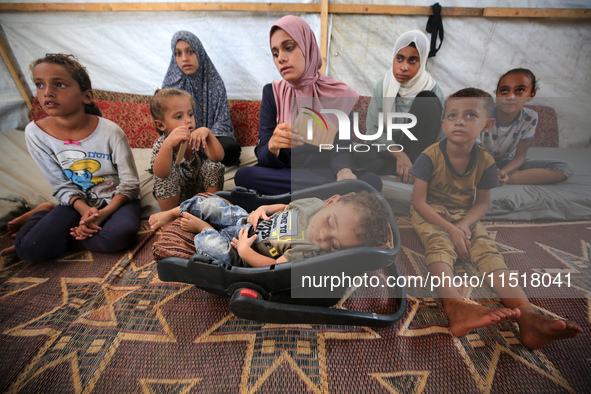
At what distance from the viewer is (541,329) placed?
539mm

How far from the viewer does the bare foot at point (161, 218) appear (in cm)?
90

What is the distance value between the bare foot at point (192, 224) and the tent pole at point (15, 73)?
2017 mm

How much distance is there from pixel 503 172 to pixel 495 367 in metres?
0.49

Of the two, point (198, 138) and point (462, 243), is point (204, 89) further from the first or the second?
point (462, 243)

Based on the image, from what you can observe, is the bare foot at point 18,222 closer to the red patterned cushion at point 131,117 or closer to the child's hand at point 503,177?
the red patterned cushion at point 131,117

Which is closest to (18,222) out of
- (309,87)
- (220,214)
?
(220,214)

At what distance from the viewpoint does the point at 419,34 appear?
33.8 inches

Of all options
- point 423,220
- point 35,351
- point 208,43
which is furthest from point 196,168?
point 208,43

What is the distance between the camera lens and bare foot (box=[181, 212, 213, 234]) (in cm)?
79

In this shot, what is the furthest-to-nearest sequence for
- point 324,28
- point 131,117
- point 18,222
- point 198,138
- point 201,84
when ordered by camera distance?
1. point 131,117
2. point 324,28
3. point 201,84
4. point 18,222
5. point 198,138

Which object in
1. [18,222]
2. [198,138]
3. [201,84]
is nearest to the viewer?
[198,138]

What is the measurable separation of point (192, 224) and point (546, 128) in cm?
115

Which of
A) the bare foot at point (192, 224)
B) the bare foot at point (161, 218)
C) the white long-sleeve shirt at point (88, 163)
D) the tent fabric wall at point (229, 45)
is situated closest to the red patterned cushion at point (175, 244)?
the bare foot at point (192, 224)

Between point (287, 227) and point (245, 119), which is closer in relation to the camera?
point (287, 227)
